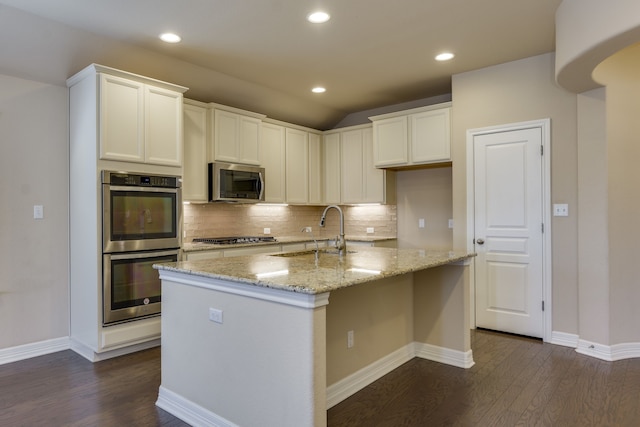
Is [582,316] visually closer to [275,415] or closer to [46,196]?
[275,415]

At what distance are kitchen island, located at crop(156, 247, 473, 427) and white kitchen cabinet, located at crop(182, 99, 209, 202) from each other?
1796 millimetres

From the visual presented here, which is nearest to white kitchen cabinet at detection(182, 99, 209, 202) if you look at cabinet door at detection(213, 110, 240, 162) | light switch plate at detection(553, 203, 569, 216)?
cabinet door at detection(213, 110, 240, 162)

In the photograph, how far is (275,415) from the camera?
1936 mm

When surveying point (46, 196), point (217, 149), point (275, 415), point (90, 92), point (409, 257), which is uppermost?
point (90, 92)

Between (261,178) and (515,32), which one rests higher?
(515,32)

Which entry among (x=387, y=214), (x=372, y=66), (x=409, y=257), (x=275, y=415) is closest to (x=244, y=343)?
(x=275, y=415)

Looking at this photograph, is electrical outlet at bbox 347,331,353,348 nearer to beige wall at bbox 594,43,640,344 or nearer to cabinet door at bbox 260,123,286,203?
beige wall at bbox 594,43,640,344

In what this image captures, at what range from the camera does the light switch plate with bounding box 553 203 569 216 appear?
3.65 m

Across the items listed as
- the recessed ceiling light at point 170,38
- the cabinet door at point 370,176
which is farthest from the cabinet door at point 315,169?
the recessed ceiling light at point 170,38

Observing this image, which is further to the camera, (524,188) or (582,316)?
(524,188)

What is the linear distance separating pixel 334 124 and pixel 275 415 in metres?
4.92

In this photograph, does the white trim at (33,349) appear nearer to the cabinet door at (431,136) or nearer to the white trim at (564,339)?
the cabinet door at (431,136)

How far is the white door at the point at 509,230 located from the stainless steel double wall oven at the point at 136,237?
120 inches

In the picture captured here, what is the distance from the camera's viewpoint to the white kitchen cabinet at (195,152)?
427 centimetres
